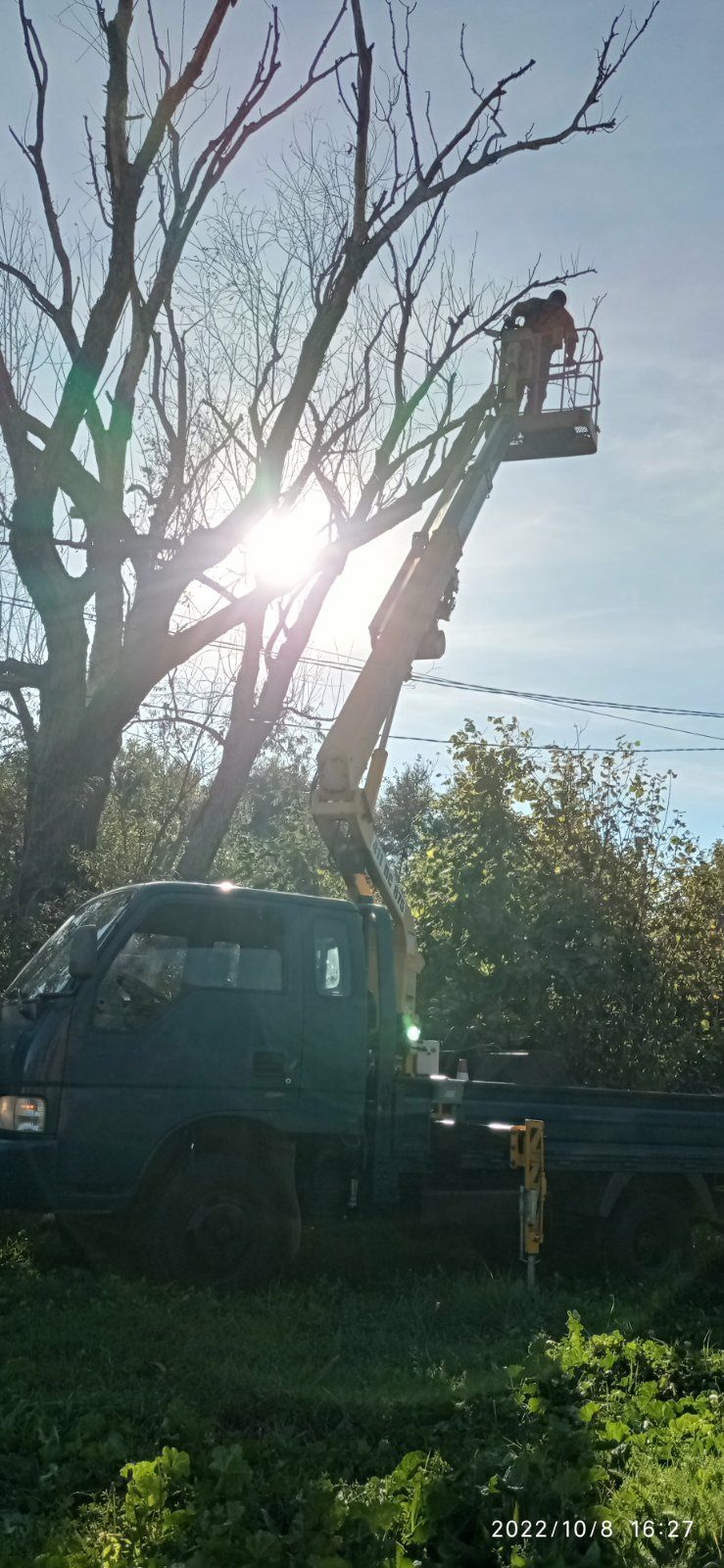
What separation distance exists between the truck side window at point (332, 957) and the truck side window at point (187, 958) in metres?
0.26

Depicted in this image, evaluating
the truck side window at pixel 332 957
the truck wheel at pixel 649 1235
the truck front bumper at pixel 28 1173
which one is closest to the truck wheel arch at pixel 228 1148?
the truck front bumper at pixel 28 1173

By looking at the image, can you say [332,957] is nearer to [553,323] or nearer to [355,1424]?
[355,1424]

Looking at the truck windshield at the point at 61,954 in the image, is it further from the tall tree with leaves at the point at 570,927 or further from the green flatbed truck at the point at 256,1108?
the tall tree with leaves at the point at 570,927

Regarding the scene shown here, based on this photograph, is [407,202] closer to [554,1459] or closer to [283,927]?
[283,927]

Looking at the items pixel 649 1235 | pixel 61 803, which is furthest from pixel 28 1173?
pixel 61 803

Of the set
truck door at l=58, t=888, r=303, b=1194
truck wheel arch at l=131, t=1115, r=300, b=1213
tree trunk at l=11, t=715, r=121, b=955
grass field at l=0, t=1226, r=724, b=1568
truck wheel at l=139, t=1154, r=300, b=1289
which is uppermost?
tree trunk at l=11, t=715, r=121, b=955

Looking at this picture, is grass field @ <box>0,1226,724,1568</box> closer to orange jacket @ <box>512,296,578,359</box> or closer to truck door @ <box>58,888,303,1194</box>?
truck door @ <box>58,888,303,1194</box>

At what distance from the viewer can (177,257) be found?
15953 millimetres

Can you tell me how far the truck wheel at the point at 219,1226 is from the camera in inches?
297

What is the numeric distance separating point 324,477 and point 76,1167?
489 inches

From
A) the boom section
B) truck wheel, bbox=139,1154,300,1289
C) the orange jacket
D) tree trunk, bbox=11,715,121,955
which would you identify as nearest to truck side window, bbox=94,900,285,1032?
truck wheel, bbox=139,1154,300,1289

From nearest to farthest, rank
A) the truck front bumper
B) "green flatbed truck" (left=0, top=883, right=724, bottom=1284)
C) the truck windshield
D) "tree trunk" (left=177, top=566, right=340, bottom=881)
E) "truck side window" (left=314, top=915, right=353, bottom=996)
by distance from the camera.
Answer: the truck front bumper
"green flatbed truck" (left=0, top=883, right=724, bottom=1284)
the truck windshield
"truck side window" (left=314, top=915, right=353, bottom=996)
"tree trunk" (left=177, top=566, right=340, bottom=881)

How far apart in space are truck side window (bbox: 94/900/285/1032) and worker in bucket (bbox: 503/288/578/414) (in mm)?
7006

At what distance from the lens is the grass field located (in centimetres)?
411
